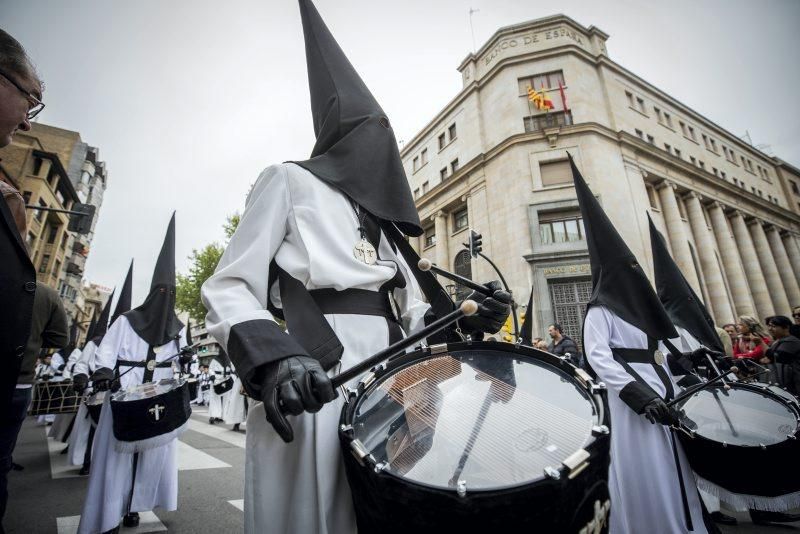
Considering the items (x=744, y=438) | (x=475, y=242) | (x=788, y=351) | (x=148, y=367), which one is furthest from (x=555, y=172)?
(x=148, y=367)

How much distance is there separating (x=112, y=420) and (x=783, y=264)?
45.0 meters

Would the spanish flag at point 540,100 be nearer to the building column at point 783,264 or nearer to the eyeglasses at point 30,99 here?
the eyeglasses at point 30,99

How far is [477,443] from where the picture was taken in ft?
3.13

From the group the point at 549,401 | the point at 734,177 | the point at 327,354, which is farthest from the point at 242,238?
Answer: the point at 734,177

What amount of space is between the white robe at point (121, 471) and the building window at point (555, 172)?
64.6 feet

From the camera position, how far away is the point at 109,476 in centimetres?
329

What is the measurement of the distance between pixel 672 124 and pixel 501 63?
49.2ft

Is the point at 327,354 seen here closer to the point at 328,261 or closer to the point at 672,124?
the point at 328,261

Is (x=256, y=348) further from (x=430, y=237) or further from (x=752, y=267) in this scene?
(x=752, y=267)

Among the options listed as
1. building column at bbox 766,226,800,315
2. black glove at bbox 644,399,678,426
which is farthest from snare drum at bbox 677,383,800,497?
building column at bbox 766,226,800,315

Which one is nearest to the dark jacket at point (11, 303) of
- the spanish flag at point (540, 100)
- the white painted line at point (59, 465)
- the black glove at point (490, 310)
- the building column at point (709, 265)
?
the black glove at point (490, 310)

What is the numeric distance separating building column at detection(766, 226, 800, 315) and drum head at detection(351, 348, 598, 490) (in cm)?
4296

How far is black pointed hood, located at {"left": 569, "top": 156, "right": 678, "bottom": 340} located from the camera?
10.6 feet

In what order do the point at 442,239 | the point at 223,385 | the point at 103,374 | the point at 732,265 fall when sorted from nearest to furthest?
the point at 103,374 < the point at 223,385 < the point at 732,265 < the point at 442,239
